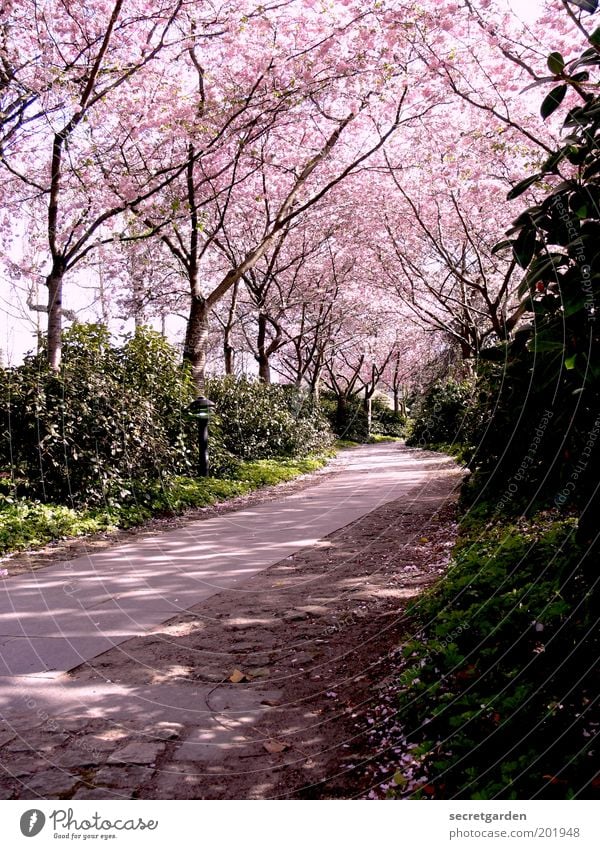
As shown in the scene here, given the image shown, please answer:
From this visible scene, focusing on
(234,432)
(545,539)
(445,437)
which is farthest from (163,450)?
(445,437)

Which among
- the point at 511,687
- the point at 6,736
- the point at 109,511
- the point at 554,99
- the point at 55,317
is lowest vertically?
the point at 6,736

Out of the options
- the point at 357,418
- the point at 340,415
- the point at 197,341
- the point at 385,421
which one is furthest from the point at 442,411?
the point at 385,421

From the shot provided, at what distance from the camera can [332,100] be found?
11.3 metres

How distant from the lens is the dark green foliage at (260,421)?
12.9 meters

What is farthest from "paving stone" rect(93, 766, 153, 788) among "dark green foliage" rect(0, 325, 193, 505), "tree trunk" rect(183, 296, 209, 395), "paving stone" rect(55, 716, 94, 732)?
"tree trunk" rect(183, 296, 209, 395)

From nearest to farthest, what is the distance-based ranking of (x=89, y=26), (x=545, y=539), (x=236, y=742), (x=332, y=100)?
(x=236, y=742)
(x=545, y=539)
(x=89, y=26)
(x=332, y=100)

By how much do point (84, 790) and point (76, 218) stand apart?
28.4 feet

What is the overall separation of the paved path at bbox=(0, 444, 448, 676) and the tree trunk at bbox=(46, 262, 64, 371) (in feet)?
8.64

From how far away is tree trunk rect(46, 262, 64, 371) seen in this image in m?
7.73

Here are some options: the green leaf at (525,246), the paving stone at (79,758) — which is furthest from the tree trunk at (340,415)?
the green leaf at (525,246)

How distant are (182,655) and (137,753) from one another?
3.46 ft

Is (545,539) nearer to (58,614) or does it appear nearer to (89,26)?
(58,614)

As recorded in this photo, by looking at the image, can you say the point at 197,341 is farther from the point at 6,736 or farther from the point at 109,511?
the point at 6,736

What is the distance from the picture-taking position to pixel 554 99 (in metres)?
2.00
